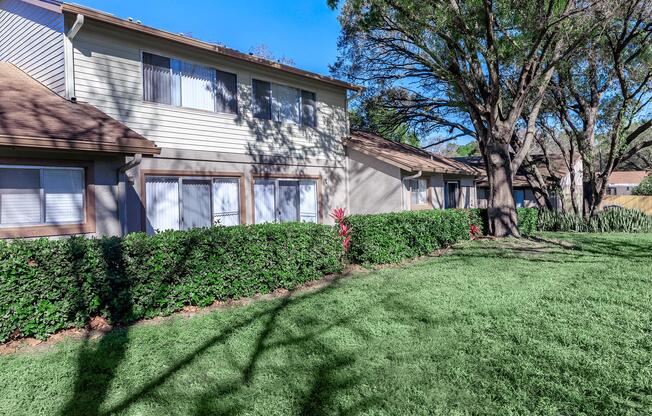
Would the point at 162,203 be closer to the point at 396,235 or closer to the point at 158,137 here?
the point at 158,137

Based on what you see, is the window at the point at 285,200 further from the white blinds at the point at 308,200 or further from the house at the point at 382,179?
the house at the point at 382,179

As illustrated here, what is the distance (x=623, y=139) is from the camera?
53.8ft

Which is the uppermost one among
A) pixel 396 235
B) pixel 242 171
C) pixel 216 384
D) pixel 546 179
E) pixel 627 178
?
pixel 627 178

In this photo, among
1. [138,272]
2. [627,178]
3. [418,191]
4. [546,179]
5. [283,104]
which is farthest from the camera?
[627,178]

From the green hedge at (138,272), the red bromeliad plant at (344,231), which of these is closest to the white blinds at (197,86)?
the red bromeliad plant at (344,231)

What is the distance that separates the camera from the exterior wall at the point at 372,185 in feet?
47.5

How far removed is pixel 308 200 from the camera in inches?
540

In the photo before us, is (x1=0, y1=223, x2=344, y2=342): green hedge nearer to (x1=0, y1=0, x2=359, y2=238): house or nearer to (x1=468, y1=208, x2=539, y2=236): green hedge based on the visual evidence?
(x1=0, y1=0, x2=359, y2=238): house

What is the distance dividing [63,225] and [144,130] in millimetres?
3031

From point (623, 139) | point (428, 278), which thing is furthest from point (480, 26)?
point (623, 139)

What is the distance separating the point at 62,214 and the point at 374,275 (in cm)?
617

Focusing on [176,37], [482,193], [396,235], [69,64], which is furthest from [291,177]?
[482,193]

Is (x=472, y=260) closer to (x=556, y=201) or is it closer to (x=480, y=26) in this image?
(x=480, y=26)

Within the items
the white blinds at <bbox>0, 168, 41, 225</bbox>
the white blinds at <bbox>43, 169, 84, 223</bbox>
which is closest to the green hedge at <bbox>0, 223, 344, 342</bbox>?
the white blinds at <bbox>43, 169, 84, 223</bbox>
